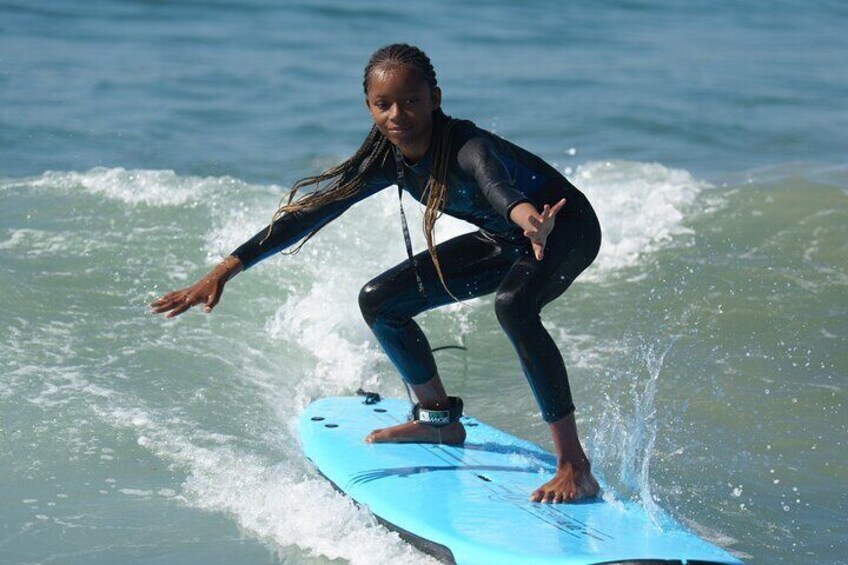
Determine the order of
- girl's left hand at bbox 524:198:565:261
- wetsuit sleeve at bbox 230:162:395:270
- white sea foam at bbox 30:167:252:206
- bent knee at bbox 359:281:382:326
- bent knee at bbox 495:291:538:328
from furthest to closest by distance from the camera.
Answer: white sea foam at bbox 30:167:252:206 < bent knee at bbox 359:281:382:326 < wetsuit sleeve at bbox 230:162:395:270 < bent knee at bbox 495:291:538:328 < girl's left hand at bbox 524:198:565:261

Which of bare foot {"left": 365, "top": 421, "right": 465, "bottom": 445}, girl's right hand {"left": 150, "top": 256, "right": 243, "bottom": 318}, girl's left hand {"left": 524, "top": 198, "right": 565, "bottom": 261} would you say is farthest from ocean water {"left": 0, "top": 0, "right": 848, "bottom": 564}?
girl's left hand {"left": 524, "top": 198, "right": 565, "bottom": 261}

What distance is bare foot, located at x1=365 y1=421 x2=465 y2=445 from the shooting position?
5359 millimetres

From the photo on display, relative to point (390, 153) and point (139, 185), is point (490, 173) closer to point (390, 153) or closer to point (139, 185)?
point (390, 153)

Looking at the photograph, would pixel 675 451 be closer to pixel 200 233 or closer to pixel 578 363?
pixel 578 363

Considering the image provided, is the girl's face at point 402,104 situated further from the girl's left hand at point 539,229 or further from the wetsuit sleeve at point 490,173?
the girl's left hand at point 539,229

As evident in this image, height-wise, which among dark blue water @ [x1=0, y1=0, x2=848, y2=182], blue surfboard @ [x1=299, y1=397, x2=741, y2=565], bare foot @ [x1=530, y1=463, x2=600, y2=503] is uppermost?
dark blue water @ [x1=0, y1=0, x2=848, y2=182]

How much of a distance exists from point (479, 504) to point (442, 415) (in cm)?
66

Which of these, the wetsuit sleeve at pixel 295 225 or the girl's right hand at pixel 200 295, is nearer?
the girl's right hand at pixel 200 295

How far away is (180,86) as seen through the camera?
544 inches

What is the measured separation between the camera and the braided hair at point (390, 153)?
4531 mm

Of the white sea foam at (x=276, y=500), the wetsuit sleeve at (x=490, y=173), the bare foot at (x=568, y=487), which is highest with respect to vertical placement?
the wetsuit sleeve at (x=490, y=173)

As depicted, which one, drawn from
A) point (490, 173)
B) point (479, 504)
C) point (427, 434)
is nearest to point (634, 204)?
point (427, 434)

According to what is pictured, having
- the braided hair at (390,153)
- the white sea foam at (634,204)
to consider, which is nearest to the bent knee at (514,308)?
the braided hair at (390,153)

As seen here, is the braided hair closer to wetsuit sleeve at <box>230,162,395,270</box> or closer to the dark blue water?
wetsuit sleeve at <box>230,162,395,270</box>
